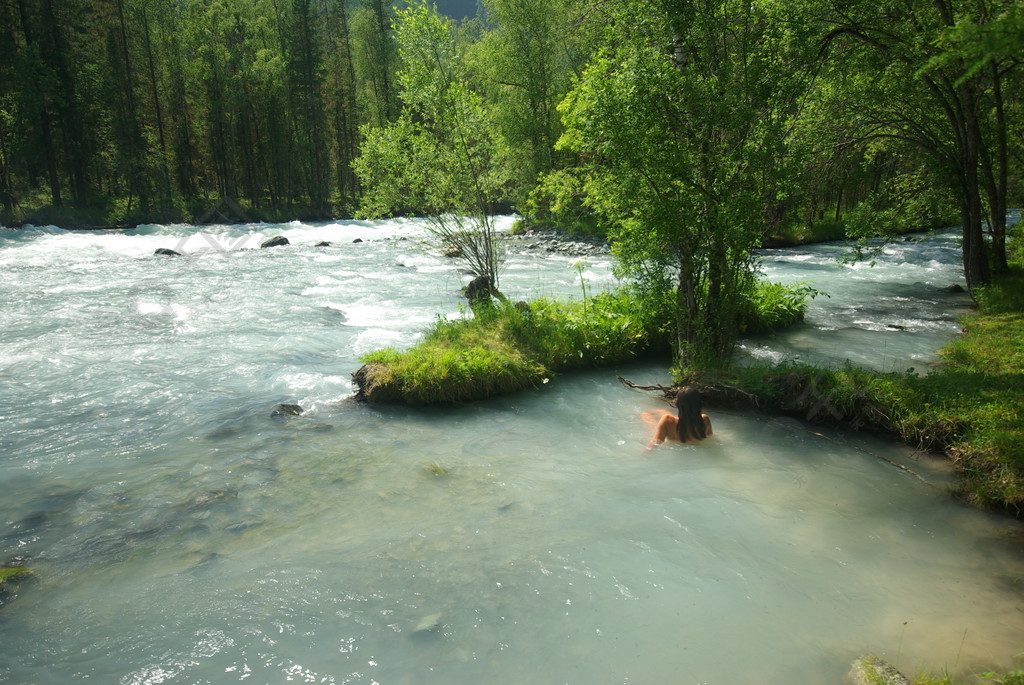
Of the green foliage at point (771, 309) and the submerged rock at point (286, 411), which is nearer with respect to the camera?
the submerged rock at point (286, 411)

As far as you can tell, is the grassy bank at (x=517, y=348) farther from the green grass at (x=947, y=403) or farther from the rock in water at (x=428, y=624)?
the rock in water at (x=428, y=624)

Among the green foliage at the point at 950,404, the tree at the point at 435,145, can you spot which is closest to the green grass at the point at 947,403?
the green foliage at the point at 950,404

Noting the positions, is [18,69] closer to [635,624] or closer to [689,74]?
[689,74]

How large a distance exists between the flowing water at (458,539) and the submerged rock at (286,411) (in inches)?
5.1

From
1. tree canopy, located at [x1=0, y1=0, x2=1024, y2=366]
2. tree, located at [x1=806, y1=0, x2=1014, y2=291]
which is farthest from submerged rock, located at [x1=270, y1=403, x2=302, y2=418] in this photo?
tree, located at [x1=806, y1=0, x2=1014, y2=291]

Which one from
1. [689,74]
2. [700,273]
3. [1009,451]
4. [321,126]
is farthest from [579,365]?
[321,126]

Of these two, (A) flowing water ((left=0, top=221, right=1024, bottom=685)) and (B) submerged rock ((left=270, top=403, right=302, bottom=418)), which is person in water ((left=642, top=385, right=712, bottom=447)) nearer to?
(A) flowing water ((left=0, top=221, right=1024, bottom=685))

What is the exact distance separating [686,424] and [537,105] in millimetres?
30325

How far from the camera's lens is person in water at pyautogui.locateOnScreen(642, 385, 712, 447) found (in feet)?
24.7

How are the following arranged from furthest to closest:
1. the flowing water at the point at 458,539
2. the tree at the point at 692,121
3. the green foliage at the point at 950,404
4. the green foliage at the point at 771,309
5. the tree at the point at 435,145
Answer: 1. the green foliage at the point at 771,309
2. the tree at the point at 435,145
3. the tree at the point at 692,121
4. the green foliage at the point at 950,404
5. the flowing water at the point at 458,539

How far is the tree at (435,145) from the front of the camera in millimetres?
11703

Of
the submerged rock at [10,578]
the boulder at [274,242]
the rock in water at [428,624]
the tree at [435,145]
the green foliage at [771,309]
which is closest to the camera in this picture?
the rock in water at [428,624]

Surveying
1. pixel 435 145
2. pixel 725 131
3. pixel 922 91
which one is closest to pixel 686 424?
pixel 725 131

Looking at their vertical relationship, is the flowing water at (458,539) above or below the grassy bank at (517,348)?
below
